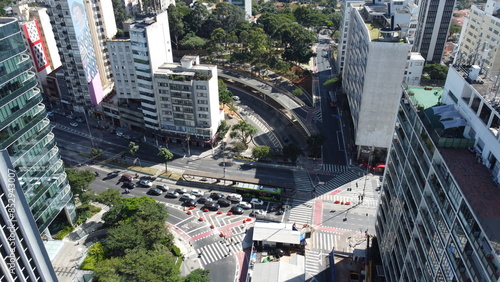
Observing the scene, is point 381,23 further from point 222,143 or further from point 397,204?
point 397,204

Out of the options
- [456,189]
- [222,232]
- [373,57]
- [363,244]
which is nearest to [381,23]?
[373,57]

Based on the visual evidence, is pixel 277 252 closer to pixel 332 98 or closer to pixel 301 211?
pixel 301 211

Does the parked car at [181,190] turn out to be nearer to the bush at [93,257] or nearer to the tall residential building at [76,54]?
the bush at [93,257]

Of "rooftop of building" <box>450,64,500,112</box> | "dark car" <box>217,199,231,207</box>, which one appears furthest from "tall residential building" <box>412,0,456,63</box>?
"rooftop of building" <box>450,64,500,112</box>

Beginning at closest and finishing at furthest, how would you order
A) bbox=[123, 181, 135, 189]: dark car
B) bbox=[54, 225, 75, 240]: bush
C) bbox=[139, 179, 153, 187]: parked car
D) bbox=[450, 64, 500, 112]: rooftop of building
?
bbox=[450, 64, 500, 112]: rooftop of building < bbox=[54, 225, 75, 240]: bush < bbox=[123, 181, 135, 189]: dark car < bbox=[139, 179, 153, 187]: parked car

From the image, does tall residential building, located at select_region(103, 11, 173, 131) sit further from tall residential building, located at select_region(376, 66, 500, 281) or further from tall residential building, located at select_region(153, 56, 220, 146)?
tall residential building, located at select_region(376, 66, 500, 281)
